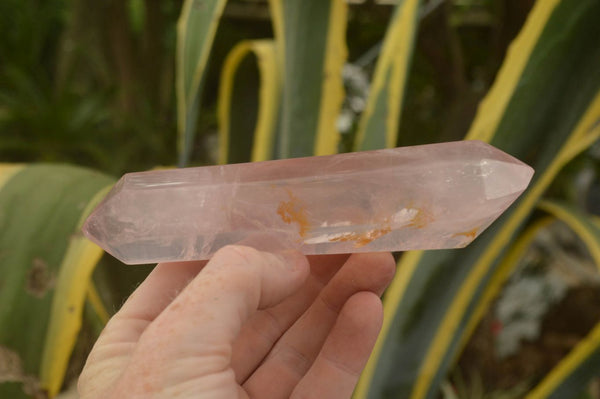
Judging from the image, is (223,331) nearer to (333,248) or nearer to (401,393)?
(333,248)

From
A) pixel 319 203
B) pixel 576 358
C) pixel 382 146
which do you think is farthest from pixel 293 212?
pixel 576 358

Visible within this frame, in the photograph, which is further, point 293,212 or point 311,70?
point 311,70

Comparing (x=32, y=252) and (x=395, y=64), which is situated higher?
(x=395, y=64)

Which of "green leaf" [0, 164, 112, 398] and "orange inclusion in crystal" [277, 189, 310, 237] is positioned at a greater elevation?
"orange inclusion in crystal" [277, 189, 310, 237]

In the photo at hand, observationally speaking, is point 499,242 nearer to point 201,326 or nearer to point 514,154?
point 514,154

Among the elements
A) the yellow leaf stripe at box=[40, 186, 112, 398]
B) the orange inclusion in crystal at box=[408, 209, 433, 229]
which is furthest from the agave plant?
the orange inclusion in crystal at box=[408, 209, 433, 229]

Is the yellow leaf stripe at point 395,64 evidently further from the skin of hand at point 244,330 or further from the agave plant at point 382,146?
the skin of hand at point 244,330

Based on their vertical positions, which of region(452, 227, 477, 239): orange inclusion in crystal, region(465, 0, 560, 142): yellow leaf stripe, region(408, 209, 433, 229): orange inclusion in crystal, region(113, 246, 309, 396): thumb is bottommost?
region(113, 246, 309, 396): thumb

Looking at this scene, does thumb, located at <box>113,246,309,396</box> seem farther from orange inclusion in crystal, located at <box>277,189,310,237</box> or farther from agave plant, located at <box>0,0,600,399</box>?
agave plant, located at <box>0,0,600,399</box>
